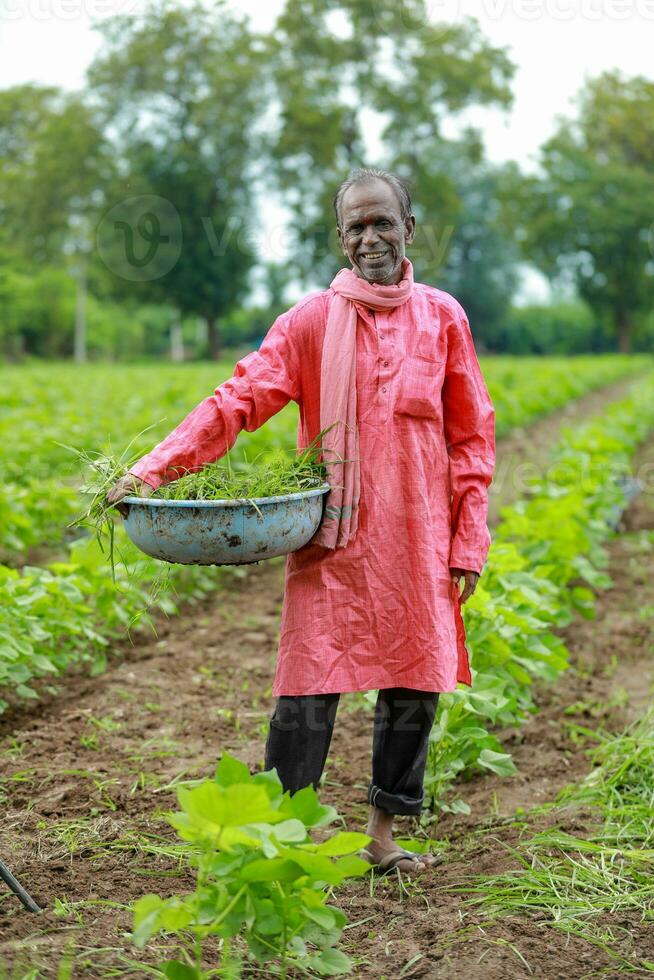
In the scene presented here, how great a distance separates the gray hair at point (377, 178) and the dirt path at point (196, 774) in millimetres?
1767

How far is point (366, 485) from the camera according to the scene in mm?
2793

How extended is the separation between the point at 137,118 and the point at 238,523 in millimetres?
39011

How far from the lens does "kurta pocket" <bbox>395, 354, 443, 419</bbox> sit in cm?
279

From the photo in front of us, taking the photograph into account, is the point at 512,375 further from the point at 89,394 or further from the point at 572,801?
the point at 572,801

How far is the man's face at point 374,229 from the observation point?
2752mm

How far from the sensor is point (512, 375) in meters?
20.1

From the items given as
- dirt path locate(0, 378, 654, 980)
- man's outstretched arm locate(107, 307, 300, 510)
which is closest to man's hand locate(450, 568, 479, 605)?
man's outstretched arm locate(107, 307, 300, 510)

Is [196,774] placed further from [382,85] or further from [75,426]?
[382,85]

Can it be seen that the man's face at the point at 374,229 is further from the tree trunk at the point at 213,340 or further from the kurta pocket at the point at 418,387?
the tree trunk at the point at 213,340

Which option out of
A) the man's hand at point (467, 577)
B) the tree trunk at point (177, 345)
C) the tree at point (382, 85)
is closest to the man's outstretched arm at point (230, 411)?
the man's hand at point (467, 577)

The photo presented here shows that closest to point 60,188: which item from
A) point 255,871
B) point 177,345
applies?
point 177,345

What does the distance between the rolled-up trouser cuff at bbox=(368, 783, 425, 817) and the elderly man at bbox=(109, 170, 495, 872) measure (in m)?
0.22

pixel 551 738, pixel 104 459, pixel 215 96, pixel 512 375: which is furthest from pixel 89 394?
pixel 215 96

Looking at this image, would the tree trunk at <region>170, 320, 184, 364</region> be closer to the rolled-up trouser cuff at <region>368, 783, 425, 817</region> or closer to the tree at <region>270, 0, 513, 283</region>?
the tree at <region>270, 0, 513, 283</region>
